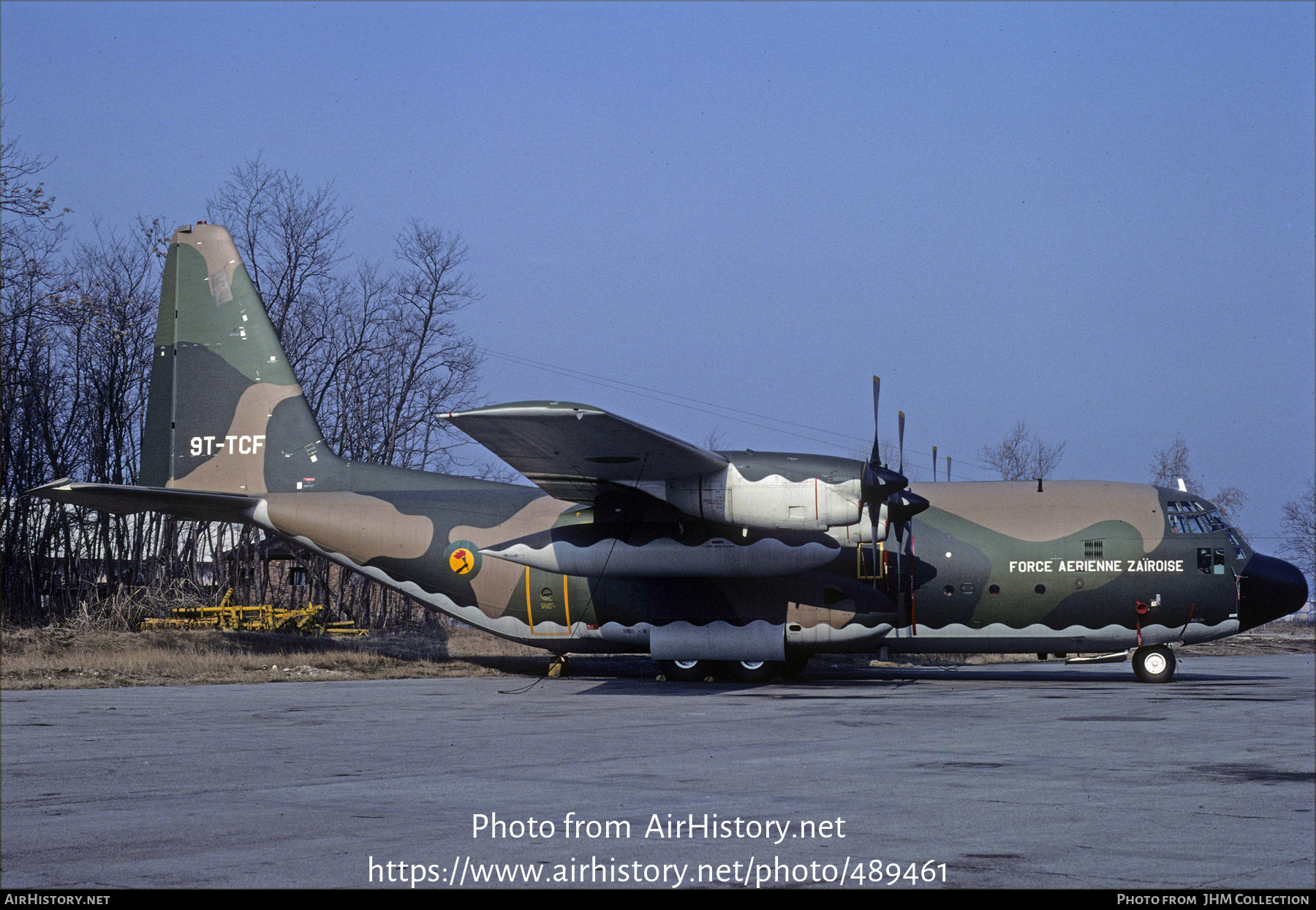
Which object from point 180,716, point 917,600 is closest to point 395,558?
point 180,716

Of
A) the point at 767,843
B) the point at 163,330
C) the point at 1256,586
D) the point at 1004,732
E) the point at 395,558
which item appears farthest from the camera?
the point at 163,330

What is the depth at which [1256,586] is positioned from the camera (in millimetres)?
19297

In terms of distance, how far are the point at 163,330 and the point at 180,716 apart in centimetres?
1133

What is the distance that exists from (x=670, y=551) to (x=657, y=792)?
1095 cm

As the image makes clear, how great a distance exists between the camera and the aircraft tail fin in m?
21.8

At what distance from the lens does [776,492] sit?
1773 centimetres

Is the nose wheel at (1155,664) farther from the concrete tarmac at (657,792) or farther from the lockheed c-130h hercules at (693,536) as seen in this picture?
the concrete tarmac at (657,792)

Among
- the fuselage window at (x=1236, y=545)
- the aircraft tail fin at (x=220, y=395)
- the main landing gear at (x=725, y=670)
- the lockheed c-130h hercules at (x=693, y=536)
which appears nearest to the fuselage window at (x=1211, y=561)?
the lockheed c-130h hercules at (x=693, y=536)

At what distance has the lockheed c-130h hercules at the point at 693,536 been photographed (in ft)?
59.7

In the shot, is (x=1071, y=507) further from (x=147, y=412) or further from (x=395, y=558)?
(x=147, y=412)

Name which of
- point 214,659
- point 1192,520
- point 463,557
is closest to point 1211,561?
point 1192,520

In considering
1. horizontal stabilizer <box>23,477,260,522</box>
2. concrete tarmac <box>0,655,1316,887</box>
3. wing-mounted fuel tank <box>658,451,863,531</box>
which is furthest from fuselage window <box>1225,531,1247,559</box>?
horizontal stabilizer <box>23,477,260,522</box>

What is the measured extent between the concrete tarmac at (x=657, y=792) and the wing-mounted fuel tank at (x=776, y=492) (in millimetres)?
3151

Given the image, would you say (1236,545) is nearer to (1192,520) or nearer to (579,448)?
(1192,520)
